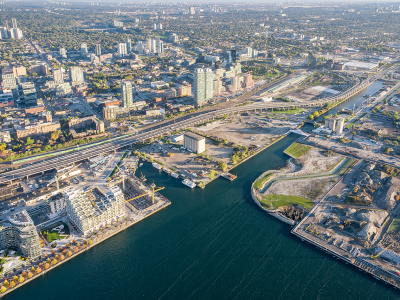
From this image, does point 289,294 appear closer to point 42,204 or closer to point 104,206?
point 104,206

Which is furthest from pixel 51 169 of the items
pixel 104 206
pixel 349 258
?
pixel 349 258

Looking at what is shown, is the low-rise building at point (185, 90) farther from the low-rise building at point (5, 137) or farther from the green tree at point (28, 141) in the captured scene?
the low-rise building at point (5, 137)

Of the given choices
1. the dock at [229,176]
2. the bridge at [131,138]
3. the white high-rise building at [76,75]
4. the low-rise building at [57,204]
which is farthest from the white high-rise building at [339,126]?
the white high-rise building at [76,75]

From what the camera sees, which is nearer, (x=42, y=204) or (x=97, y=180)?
(x=42, y=204)

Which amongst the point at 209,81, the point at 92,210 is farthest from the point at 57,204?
the point at 209,81

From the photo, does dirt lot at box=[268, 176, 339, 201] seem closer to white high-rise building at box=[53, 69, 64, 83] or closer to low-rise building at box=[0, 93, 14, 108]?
low-rise building at box=[0, 93, 14, 108]
